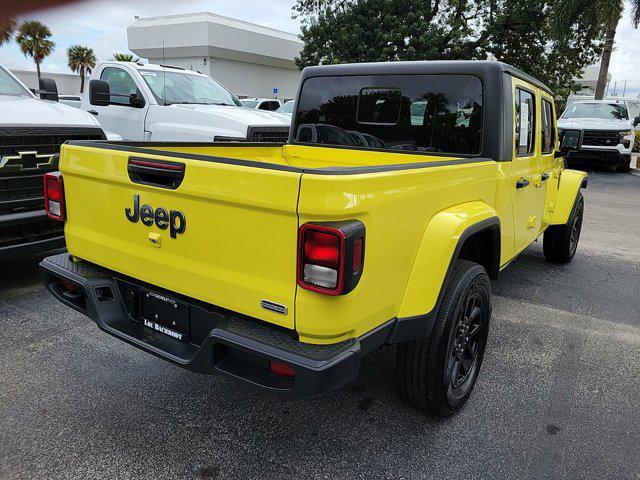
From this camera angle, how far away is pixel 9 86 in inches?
207

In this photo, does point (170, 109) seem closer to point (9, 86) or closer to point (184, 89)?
point (184, 89)

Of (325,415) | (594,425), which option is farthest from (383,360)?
(594,425)

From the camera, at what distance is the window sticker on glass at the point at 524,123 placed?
3.81 metres

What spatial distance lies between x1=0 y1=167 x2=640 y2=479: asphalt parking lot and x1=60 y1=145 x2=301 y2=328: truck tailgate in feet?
2.68

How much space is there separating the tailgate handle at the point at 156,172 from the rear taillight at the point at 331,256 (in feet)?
2.26

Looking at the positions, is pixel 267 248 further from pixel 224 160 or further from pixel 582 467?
pixel 582 467

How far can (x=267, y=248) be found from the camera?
6.95ft

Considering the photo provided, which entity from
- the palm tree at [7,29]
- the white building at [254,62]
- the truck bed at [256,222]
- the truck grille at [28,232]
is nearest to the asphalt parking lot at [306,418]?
the truck grille at [28,232]

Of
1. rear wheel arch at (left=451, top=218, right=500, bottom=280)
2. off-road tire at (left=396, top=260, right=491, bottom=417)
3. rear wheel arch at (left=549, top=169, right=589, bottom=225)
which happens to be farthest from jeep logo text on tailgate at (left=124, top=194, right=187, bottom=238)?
rear wheel arch at (left=549, top=169, right=589, bottom=225)

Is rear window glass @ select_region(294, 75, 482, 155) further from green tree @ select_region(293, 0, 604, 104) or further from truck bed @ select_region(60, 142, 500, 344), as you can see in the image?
green tree @ select_region(293, 0, 604, 104)

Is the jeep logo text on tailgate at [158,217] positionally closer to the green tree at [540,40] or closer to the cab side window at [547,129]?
the cab side window at [547,129]

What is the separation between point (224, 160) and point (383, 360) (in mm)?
1939

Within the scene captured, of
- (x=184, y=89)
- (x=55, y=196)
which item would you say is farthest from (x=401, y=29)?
(x=55, y=196)

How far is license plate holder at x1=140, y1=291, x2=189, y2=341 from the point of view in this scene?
98.6 inches
